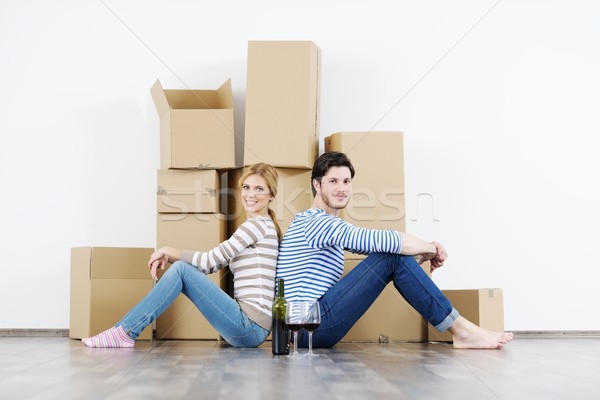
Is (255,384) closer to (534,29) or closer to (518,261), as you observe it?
(518,261)

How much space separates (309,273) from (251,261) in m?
0.23

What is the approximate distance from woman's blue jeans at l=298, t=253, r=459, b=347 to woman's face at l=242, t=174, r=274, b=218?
44 cm

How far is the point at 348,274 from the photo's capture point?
255 centimetres

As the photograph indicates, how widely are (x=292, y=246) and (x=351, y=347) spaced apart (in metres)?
0.49

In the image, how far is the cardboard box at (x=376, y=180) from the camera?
3092 mm

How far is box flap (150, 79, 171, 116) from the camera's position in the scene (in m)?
3.17

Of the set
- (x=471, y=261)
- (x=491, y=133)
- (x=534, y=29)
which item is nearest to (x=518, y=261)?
(x=471, y=261)

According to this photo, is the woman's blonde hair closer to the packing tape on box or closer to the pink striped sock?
the packing tape on box

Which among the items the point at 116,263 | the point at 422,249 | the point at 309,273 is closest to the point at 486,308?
the point at 422,249

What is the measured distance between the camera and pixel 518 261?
3605 millimetres

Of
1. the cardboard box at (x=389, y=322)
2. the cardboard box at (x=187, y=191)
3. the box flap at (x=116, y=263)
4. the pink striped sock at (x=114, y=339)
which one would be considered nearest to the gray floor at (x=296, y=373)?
the pink striped sock at (x=114, y=339)

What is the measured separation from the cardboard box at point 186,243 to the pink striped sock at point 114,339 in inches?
19.0

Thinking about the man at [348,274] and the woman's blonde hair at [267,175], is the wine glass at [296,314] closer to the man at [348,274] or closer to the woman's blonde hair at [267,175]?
the man at [348,274]

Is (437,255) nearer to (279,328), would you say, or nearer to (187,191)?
(279,328)
